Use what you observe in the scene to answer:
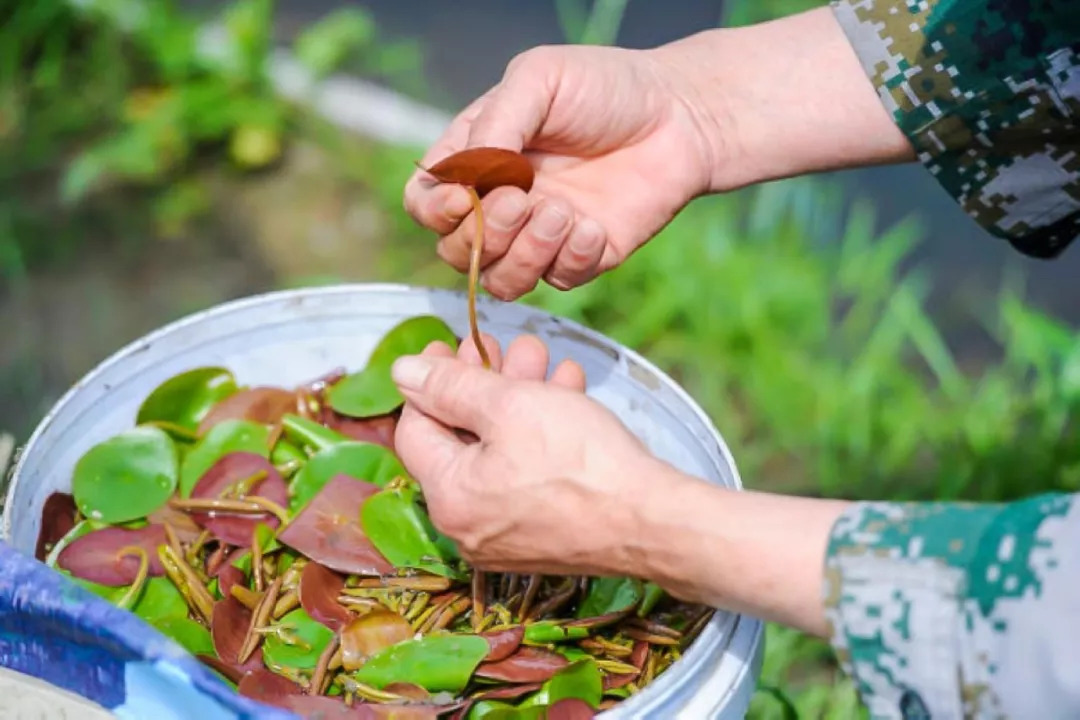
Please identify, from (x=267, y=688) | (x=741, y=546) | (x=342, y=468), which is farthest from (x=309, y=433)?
(x=741, y=546)

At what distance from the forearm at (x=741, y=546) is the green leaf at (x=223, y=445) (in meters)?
0.41

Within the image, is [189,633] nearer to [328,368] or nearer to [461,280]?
[328,368]

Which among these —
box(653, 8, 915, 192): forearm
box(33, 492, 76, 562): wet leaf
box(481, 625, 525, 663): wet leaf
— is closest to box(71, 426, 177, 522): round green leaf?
box(33, 492, 76, 562): wet leaf

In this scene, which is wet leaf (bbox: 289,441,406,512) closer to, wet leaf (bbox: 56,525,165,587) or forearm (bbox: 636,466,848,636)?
wet leaf (bbox: 56,525,165,587)

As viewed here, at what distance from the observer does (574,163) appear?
45.9 inches

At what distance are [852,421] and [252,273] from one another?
98 cm

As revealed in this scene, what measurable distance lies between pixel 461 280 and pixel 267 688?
117 cm

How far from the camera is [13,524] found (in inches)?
37.6

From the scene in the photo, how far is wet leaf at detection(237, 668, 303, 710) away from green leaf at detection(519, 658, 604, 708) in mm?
171

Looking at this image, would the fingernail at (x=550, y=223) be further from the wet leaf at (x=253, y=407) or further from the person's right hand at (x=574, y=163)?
the wet leaf at (x=253, y=407)

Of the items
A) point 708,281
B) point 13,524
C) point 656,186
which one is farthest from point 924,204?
point 13,524

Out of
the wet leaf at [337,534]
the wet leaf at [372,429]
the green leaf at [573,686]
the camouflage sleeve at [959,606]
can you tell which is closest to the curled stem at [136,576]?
the wet leaf at [337,534]

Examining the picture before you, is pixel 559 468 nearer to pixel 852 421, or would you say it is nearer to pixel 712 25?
pixel 852 421

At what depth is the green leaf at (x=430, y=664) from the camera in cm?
92
